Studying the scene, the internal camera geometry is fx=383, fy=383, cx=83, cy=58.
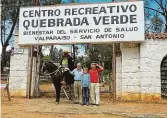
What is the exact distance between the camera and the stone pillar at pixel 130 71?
17203 mm

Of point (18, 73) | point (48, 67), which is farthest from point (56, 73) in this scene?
point (18, 73)

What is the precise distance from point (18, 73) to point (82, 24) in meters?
Result: 4.08

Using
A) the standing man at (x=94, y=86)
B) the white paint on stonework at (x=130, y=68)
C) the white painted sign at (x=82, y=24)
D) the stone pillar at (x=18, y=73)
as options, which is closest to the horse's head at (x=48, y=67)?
the standing man at (x=94, y=86)

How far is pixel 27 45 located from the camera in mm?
18297

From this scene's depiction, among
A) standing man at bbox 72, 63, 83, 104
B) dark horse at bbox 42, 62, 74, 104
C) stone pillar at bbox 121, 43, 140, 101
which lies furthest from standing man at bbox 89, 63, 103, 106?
stone pillar at bbox 121, 43, 140, 101

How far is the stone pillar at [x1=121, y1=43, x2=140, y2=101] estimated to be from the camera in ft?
56.4

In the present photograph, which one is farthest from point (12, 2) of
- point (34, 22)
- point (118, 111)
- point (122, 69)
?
point (118, 111)

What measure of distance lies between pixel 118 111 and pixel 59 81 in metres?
3.74

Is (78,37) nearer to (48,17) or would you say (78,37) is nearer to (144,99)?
(48,17)

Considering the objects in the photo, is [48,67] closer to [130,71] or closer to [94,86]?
Answer: [94,86]

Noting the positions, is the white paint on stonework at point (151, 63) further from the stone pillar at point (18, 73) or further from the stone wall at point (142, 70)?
the stone pillar at point (18, 73)

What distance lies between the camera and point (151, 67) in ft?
56.0

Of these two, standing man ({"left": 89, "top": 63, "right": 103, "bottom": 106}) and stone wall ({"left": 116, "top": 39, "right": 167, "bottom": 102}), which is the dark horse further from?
stone wall ({"left": 116, "top": 39, "right": 167, "bottom": 102})

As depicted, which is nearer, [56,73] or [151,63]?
[56,73]
